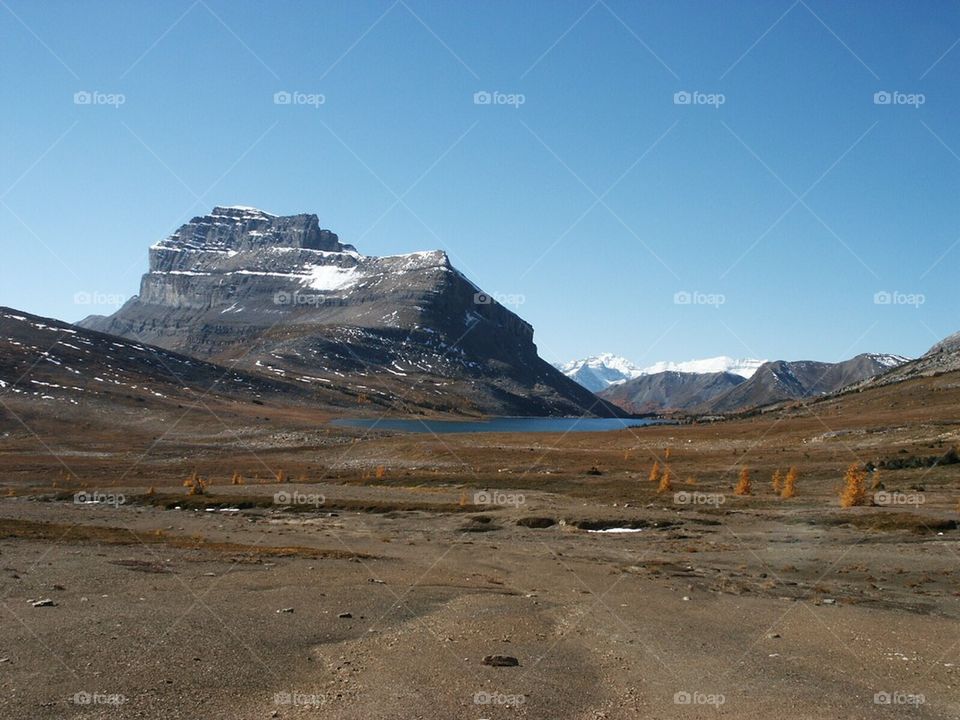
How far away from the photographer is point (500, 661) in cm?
1778

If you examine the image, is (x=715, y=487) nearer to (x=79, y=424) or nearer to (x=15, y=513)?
(x=15, y=513)

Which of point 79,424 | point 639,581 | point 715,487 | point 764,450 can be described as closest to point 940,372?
point 764,450

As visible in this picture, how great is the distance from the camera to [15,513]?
5062 cm

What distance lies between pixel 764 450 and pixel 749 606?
63.5 metres

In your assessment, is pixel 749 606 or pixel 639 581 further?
pixel 639 581

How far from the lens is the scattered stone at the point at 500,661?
17672mm

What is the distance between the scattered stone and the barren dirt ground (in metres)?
0.30
